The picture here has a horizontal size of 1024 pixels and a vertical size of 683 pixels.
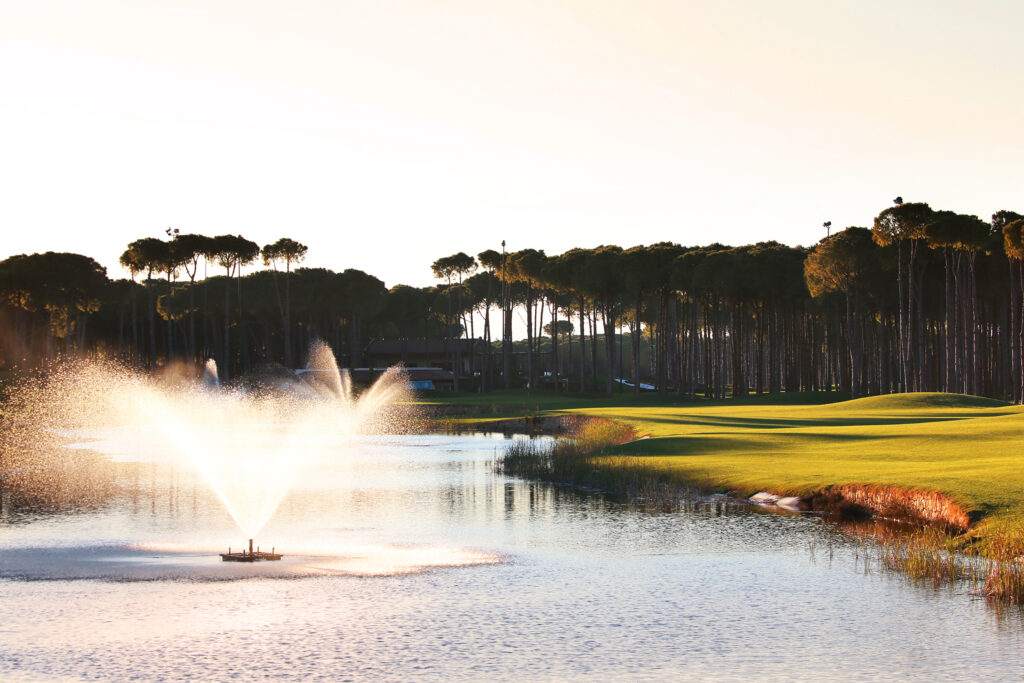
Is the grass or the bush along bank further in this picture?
the grass

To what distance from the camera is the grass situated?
25.5m

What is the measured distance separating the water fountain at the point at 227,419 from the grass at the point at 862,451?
14644mm

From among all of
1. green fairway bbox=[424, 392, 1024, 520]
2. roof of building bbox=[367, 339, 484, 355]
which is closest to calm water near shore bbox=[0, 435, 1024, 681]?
green fairway bbox=[424, 392, 1024, 520]

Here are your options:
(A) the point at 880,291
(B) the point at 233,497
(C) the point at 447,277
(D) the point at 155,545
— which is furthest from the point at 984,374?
(D) the point at 155,545

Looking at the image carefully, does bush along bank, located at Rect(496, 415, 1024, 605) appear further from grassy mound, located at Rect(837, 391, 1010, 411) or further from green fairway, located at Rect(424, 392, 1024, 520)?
grassy mound, located at Rect(837, 391, 1010, 411)

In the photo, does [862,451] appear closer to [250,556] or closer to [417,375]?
[250,556]

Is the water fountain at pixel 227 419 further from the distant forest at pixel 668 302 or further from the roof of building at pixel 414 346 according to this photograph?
the roof of building at pixel 414 346

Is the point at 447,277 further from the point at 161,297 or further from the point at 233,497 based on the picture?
the point at 233,497

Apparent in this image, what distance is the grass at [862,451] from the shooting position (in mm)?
25514

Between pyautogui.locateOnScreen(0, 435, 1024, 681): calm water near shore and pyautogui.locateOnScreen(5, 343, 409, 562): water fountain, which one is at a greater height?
pyautogui.locateOnScreen(5, 343, 409, 562): water fountain

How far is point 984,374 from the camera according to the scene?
9825cm

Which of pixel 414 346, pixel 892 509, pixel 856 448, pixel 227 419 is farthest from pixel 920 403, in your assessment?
pixel 414 346

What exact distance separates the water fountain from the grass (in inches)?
577

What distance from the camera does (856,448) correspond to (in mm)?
39469
